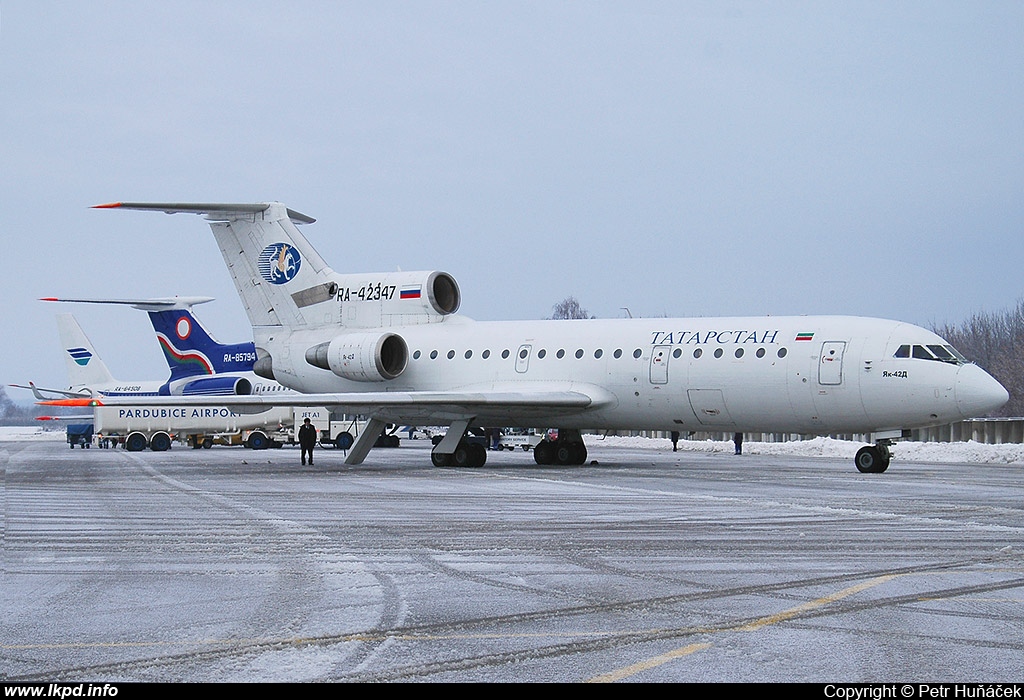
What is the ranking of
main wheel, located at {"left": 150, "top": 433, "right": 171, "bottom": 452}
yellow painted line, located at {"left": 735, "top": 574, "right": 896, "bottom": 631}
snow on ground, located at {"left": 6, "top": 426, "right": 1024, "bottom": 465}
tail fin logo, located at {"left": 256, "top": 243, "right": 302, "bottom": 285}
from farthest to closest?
main wheel, located at {"left": 150, "top": 433, "right": 171, "bottom": 452}
snow on ground, located at {"left": 6, "top": 426, "right": 1024, "bottom": 465}
tail fin logo, located at {"left": 256, "top": 243, "right": 302, "bottom": 285}
yellow painted line, located at {"left": 735, "top": 574, "right": 896, "bottom": 631}

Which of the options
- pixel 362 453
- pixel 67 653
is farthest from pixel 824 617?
pixel 362 453

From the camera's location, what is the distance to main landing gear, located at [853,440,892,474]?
23.6 metres

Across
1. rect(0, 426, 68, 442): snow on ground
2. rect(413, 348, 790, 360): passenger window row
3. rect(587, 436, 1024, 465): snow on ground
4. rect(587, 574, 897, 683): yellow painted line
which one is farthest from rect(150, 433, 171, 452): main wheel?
rect(587, 574, 897, 683): yellow painted line

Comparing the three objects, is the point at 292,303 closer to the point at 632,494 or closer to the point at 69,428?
the point at 632,494

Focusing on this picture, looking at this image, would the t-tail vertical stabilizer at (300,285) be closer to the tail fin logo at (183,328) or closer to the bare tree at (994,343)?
the tail fin logo at (183,328)

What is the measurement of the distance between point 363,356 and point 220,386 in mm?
17828

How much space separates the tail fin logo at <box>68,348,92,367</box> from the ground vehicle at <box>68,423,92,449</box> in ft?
13.3

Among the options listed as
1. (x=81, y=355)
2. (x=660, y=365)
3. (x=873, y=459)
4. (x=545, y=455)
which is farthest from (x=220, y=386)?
(x=873, y=459)

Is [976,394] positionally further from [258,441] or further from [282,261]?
[258,441]

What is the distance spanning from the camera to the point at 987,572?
29.3 feet

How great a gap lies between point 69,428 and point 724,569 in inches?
2642

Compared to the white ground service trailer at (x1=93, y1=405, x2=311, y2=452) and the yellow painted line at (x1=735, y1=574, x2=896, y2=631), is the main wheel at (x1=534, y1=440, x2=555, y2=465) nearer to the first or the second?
the yellow painted line at (x1=735, y1=574, x2=896, y2=631)

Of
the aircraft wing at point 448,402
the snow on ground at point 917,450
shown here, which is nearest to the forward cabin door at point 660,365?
the aircraft wing at point 448,402
